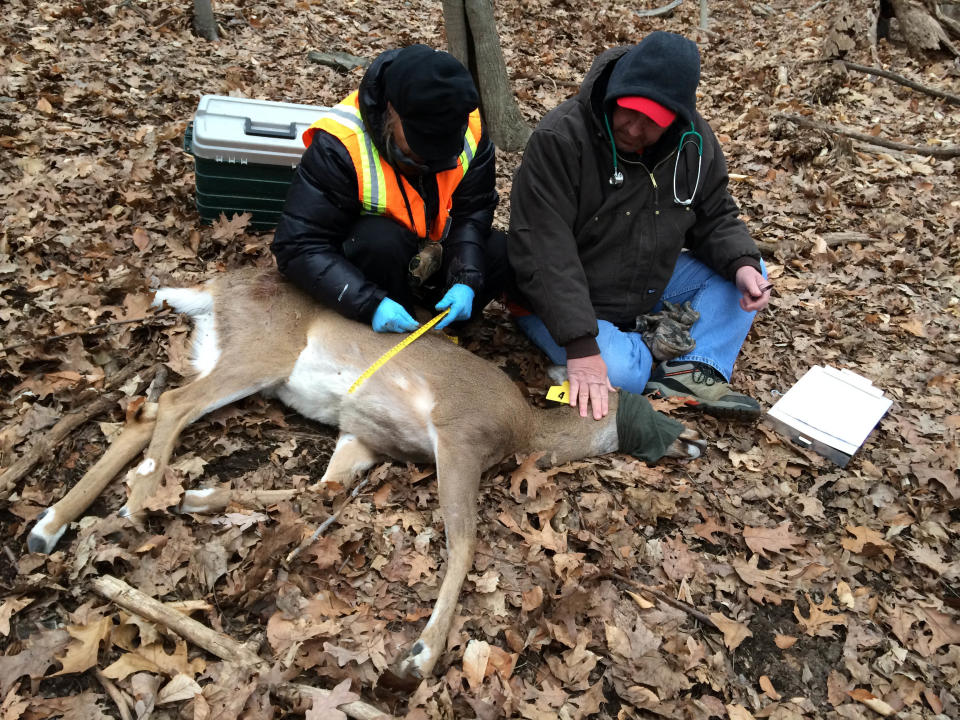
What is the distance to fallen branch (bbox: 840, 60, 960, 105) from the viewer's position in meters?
8.46

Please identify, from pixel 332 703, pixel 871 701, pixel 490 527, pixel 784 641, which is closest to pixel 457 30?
pixel 490 527

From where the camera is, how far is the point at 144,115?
6.21 metres

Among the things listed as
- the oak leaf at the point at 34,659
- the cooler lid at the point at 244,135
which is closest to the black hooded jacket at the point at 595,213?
the cooler lid at the point at 244,135

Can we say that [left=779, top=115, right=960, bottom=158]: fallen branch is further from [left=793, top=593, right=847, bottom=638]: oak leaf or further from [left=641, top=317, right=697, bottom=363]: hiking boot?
[left=793, top=593, right=847, bottom=638]: oak leaf

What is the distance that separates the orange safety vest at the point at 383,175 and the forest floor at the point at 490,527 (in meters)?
1.18

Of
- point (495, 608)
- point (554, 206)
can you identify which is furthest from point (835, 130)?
point (495, 608)

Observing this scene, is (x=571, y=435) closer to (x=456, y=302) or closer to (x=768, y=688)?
(x=456, y=302)

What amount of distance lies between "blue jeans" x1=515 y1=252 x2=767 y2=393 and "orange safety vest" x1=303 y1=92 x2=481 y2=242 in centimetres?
113

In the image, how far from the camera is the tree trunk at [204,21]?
771cm

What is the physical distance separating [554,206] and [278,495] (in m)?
2.23

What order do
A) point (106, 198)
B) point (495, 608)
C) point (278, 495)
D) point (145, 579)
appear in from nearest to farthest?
point (145, 579)
point (495, 608)
point (278, 495)
point (106, 198)

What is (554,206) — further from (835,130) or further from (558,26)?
(558,26)

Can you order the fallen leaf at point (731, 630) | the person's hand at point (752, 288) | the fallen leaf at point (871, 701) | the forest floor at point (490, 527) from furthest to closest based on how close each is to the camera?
the person's hand at point (752, 288)
the fallen leaf at point (731, 630)
the fallen leaf at point (871, 701)
the forest floor at point (490, 527)

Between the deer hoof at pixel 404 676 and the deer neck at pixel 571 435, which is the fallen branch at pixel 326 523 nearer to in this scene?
the deer hoof at pixel 404 676
